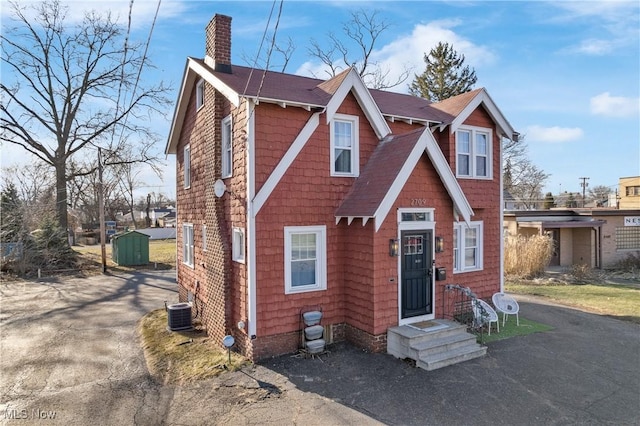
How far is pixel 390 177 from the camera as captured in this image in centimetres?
899

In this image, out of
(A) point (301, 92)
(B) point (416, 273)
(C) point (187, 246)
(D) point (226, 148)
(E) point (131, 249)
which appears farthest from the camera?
(E) point (131, 249)

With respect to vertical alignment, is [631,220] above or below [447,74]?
below

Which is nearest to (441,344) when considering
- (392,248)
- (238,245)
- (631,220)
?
(392,248)

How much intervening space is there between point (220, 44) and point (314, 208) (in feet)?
18.2

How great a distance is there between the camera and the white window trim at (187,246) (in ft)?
43.2

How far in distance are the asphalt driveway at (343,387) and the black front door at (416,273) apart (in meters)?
1.55

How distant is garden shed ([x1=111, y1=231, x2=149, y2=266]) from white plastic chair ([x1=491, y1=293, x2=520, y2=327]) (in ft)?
77.5

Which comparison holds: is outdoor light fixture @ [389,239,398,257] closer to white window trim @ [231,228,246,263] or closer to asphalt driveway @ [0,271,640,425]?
asphalt driveway @ [0,271,640,425]

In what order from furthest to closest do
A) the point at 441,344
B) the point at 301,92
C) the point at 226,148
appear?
the point at 226,148
the point at 301,92
the point at 441,344

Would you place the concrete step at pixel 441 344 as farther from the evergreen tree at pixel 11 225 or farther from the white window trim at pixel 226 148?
the evergreen tree at pixel 11 225

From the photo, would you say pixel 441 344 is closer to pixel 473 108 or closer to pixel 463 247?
pixel 463 247

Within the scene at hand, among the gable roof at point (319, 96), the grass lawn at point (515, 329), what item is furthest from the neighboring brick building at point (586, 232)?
the gable roof at point (319, 96)

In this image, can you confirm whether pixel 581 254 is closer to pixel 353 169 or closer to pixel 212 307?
pixel 353 169

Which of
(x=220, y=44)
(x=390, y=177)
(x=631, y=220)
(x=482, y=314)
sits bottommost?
(x=482, y=314)
